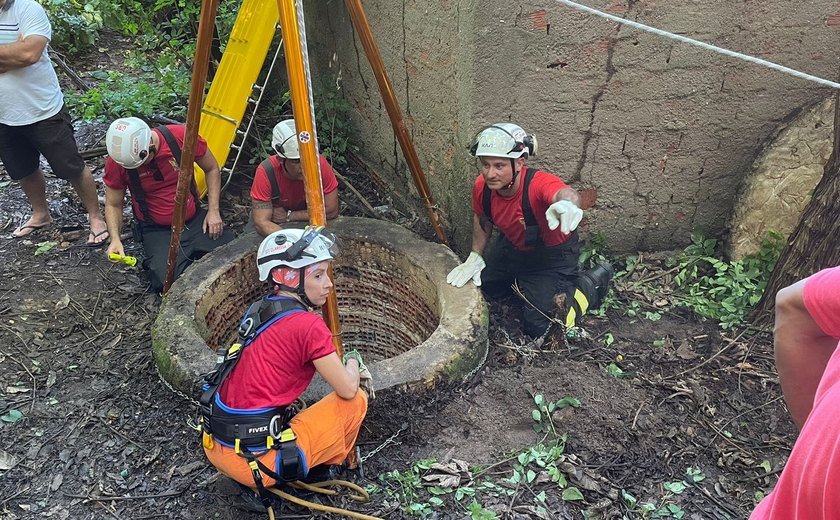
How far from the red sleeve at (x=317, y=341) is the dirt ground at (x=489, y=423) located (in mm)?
534

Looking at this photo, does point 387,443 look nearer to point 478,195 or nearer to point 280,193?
point 478,195

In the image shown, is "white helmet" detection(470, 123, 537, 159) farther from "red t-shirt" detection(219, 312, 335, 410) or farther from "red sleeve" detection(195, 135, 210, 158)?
"red sleeve" detection(195, 135, 210, 158)

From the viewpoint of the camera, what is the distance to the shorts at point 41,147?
465 centimetres

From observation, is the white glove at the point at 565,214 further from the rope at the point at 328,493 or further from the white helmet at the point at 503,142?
the rope at the point at 328,493

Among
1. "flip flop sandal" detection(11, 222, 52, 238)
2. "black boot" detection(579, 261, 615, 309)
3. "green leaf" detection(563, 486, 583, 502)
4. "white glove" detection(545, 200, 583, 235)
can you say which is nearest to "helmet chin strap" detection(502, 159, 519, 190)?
"white glove" detection(545, 200, 583, 235)

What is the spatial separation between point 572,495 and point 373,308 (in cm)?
190

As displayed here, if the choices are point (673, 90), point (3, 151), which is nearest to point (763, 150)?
point (673, 90)

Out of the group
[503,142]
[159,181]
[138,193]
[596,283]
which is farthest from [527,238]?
[138,193]

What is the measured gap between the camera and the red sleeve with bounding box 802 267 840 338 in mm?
1461

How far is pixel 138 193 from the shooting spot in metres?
4.46

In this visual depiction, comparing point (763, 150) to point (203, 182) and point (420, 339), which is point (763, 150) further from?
point (203, 182)

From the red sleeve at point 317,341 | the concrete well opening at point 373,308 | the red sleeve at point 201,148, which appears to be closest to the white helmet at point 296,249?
the red sleeve at point 317,341

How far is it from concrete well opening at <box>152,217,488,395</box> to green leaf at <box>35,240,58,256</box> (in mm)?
1772

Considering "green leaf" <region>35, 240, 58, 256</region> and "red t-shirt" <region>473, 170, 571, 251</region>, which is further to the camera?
"green leaf" <region>35, 240, 58, 256</region>
